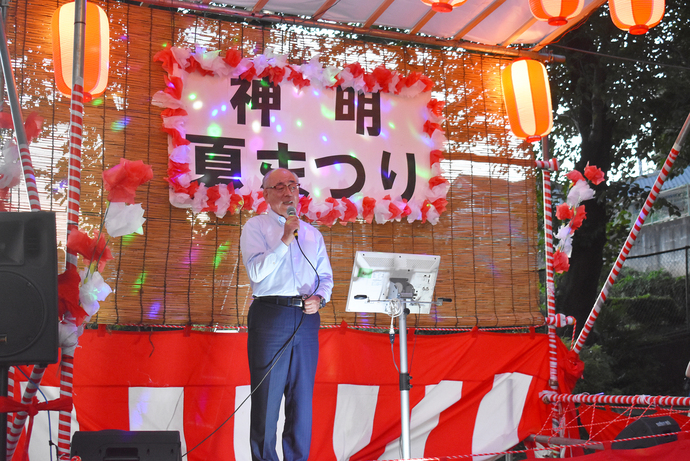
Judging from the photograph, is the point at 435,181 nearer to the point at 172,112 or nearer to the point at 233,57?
the point at 233,57

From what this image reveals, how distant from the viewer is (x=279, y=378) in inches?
130

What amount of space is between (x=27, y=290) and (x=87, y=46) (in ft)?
6.28

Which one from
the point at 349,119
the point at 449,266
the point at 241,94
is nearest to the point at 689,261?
the point at 449,266

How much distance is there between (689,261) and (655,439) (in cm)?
745

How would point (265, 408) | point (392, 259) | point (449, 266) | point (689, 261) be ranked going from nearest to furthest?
point (265, 408) < point (392, 259) < point (449, 266) < point (689, 261)

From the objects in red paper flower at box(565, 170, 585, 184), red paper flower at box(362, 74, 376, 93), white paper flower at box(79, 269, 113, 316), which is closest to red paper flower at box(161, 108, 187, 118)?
red paper flower at box(362, 74, 376, 93)

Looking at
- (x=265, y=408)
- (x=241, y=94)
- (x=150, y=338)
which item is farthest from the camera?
(x=241, y=94)

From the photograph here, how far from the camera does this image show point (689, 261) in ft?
31.0

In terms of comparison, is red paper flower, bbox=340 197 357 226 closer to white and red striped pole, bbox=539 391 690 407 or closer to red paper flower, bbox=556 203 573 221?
red paper flower, bbox=556 203 573 221

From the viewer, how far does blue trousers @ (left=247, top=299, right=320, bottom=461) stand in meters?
3.27

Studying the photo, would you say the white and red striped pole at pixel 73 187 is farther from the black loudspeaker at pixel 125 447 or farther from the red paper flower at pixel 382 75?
the red paper flower at pixel 382 75

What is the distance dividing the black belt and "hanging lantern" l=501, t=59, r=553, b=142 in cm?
214

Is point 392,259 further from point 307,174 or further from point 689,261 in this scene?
point 689,261

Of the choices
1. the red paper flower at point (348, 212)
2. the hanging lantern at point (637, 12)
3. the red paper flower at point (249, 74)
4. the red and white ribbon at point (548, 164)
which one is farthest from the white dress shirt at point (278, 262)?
the hanging lantern at point (637, 12)
